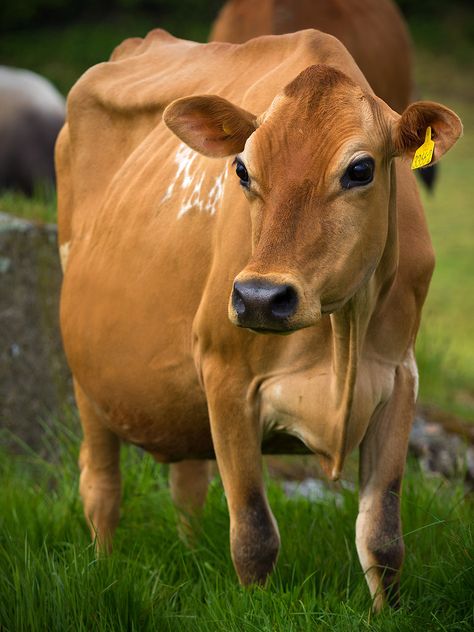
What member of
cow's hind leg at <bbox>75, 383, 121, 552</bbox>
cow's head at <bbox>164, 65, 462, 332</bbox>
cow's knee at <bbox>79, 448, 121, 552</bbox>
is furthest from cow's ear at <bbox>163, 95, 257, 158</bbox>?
cow's knee at <bbox>79, 448, 121, 552</bbox>

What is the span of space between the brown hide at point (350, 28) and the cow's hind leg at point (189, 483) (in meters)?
3.87

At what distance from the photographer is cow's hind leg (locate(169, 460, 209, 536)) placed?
529cm

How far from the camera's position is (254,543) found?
4.15 meters

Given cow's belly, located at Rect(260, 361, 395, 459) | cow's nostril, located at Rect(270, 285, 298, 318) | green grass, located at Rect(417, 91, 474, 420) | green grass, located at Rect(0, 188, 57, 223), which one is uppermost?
cow's nostril, located at Rect(270, 285, 298, 318)

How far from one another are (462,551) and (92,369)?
173 cm

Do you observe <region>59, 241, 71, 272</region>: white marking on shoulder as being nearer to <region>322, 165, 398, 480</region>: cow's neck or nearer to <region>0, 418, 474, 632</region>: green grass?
<region>0, 418, 474, 632</region>: green grass

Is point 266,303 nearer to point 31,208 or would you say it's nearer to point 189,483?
point 189,483

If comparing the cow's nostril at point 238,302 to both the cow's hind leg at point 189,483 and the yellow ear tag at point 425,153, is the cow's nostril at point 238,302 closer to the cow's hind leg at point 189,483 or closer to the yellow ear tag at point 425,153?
the yellow ear tag at point 425,153

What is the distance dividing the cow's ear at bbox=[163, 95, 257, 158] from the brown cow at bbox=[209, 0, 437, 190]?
15.5 ft

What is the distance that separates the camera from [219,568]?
458cm

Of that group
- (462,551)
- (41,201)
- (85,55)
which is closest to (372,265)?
(462,551)

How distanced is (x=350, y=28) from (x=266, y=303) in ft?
18.8

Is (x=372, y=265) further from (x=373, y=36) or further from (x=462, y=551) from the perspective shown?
(x=373, y=36)

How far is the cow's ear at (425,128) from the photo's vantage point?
11.7 feet
